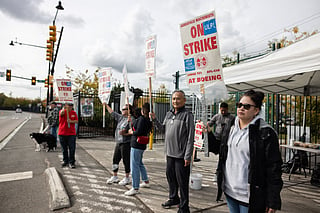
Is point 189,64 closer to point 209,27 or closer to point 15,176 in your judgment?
point 209,27

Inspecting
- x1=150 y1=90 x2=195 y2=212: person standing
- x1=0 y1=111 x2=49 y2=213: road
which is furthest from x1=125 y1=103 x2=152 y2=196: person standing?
x1=0 y1=111 x2=49 y2=213: road

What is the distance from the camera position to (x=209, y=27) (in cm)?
347

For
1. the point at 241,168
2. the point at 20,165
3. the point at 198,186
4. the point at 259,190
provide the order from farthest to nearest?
the point at 20,165 → the point at 198,186 → the point at 241,168 → the point at 259,190

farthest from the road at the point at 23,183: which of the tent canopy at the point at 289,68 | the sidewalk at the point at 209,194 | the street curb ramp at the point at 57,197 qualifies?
the tent canopy at the point at 289,68

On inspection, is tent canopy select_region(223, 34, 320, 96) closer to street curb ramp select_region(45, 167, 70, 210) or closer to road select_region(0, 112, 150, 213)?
road select_region(0, 112, 150, 213)

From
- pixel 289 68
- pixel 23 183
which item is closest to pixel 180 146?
pixel 289 68

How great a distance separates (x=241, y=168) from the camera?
6.45ft

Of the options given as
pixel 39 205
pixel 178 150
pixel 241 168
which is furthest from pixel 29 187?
pixel 241 168

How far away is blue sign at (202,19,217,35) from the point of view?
11.3ft

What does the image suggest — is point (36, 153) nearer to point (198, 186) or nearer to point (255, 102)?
point (198, 186)

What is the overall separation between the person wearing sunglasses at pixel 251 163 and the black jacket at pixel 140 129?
6.60 ft

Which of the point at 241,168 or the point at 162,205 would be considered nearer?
the point at 241,168

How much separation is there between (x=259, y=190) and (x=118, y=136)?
324 centimetres

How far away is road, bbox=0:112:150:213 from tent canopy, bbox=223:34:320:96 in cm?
336
